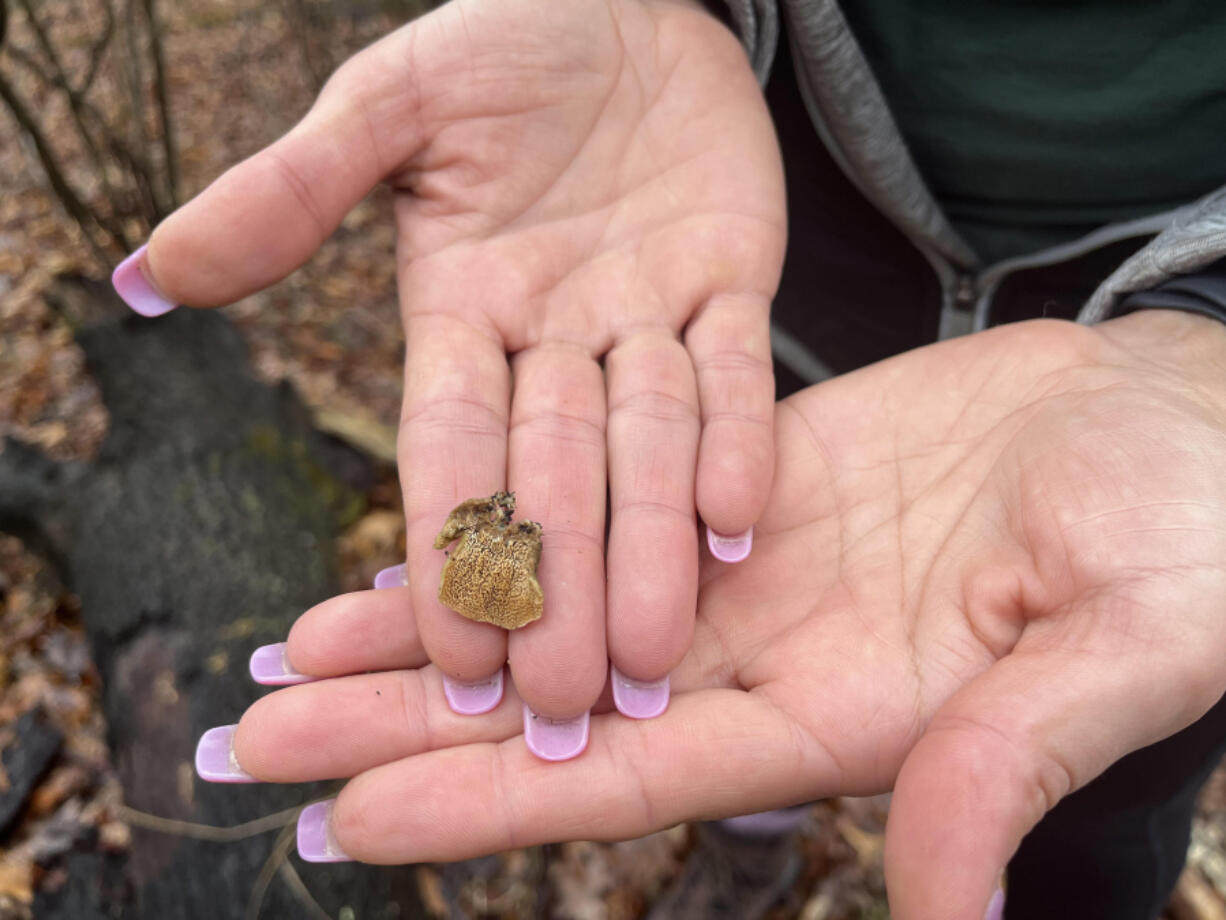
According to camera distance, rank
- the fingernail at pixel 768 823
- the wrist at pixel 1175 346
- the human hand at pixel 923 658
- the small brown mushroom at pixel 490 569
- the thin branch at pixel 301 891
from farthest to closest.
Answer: the fingernail at pixel 768 823 < the thin branch at pixel 301 891 < the wrist at pixel 1175 346 < the small brown mushroom at pixel 490 569 < the human hand at pixel 923 658

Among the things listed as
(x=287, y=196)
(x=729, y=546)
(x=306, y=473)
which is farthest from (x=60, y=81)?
(x=729, y=546)

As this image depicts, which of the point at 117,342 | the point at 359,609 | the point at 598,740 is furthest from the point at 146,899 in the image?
the point at 117,342

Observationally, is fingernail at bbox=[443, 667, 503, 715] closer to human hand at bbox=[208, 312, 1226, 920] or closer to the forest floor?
human hand at bbox=[208, 312, 1226, 920]

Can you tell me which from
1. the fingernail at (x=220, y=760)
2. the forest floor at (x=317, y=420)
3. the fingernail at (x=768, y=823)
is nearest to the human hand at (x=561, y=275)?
the fingernail at (x=220, y=760)

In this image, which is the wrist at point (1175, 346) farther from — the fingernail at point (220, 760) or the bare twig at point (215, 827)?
the bare twig at point (215, 827)

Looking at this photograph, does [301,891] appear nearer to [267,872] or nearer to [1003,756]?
[267,872]

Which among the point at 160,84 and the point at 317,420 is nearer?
the point at 160,84

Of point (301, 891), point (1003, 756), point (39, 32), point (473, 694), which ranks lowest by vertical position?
point (301, 891)
